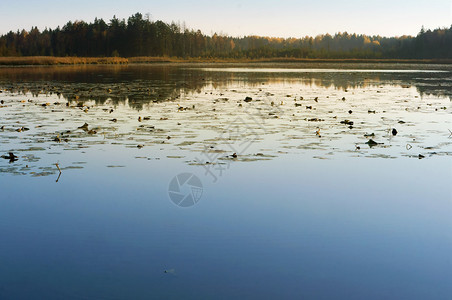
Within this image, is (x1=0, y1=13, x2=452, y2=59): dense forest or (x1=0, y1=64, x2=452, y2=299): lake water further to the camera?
(x1=0, y1=13, x2=452, y2=59): dense forest

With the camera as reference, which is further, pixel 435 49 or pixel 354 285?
pixel 435 49

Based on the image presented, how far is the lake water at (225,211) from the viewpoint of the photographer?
5367 millimetres

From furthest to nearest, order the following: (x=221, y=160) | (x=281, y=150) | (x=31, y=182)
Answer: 1. (x=281, y=150)
2. (x=221, y=160)
3. (x=31, y=182)

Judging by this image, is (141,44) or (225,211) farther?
(141,44)

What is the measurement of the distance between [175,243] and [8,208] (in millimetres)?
3204

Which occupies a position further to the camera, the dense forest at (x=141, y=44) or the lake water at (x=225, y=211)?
the dense forest at (x=141, y=44)

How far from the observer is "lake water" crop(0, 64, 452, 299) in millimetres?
5367

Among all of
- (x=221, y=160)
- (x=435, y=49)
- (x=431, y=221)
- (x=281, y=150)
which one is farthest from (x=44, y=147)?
(x=435, y=49)

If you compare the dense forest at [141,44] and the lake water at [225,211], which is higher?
the dense forest at [141,44]

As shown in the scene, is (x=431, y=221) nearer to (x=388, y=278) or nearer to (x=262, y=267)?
(x=388, y=278)

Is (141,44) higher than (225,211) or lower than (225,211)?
higher

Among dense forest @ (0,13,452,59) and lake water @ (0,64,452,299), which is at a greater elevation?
dense forest @ (0,13,452,59)

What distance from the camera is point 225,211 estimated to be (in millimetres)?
7707

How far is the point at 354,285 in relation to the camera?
17.3 feet
